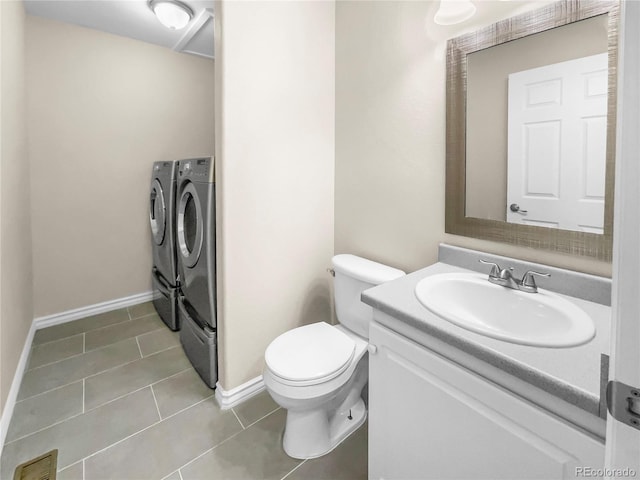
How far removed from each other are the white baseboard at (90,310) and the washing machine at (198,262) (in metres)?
1.11

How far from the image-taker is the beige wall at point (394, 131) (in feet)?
5.07

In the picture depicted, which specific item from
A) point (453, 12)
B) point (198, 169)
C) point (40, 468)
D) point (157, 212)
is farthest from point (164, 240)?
point (453, 12)

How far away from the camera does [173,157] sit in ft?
10.7

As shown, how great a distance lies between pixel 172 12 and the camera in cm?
230

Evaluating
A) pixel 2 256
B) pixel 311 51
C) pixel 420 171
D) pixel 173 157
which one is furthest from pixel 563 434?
pixel 173 157

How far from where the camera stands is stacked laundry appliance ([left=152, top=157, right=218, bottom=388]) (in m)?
1.83

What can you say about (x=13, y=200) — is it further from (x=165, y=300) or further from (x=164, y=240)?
(x=165, y=300)

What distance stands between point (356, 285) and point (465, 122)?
3.05 ft

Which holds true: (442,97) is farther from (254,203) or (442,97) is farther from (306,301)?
(306,301)

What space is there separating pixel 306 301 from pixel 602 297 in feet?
4.95

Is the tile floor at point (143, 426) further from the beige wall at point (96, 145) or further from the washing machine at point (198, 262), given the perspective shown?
the beige wall at point (96, 145)

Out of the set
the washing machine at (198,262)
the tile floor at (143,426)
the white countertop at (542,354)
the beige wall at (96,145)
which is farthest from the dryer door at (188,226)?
the white countertop at (542,354)

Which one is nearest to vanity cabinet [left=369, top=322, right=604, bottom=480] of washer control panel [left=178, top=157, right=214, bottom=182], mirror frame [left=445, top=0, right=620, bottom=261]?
mirror frame [left=445, top=0, right=620, bottom=261]

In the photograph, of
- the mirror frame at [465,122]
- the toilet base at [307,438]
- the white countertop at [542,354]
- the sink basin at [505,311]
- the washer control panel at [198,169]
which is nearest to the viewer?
the white countertop at [542,354]
